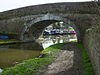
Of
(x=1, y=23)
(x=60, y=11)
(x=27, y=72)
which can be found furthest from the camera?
(x=1, y=23)

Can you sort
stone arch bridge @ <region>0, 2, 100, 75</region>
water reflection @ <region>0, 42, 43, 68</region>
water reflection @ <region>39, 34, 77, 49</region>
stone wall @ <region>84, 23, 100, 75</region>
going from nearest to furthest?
stone wall @ <region>84, 23, 100, 75</region> → water reflection @ <region>0, 42, 43, 68</region> → stone arch bridge @ <region>0, 2, 100, 75</region> → water reflection @ <region>39, 34, 77, 49</region>

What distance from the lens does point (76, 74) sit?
613 cm

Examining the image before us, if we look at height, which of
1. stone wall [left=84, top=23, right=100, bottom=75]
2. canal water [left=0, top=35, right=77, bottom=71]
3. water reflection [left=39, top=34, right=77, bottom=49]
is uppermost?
stone wall [left=84, top=23, right=100, bottom=75]

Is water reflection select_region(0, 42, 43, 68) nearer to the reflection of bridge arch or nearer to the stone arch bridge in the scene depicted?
the stone arch bridge

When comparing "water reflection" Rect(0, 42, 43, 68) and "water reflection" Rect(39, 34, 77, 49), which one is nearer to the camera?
"water reflection" Rect(0, 42, 43, 68)

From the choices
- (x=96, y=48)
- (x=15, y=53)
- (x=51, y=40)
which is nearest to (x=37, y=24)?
(x=51, y=40)

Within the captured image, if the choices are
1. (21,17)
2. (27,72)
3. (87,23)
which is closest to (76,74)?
(27,72)

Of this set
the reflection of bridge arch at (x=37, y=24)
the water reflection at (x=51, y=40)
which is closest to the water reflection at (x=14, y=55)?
the water reflection at (x=51, y=40)

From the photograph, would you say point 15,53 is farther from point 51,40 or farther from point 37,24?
point 51,40

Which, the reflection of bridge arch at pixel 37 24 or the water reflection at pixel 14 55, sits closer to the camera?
the water reflection at pixel 14 55

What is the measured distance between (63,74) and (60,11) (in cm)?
1648

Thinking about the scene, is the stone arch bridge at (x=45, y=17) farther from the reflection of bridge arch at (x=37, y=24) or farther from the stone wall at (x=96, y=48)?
the stone wall at (x=96, y=48)

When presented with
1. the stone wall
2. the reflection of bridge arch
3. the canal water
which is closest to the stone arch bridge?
the reflection of bridge arch

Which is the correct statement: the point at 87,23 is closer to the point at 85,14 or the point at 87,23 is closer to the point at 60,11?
the point at 85,14
